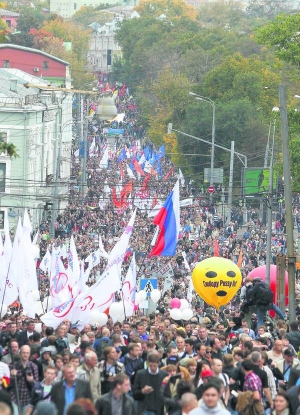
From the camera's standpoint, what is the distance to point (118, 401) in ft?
54.9

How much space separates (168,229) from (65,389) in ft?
60.6

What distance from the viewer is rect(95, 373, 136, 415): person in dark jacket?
16625 mm

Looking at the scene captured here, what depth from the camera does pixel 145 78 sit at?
148250 mm

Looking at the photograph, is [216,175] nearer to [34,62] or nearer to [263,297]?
[34,62]

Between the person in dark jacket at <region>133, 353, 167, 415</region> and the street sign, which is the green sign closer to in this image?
the street sign

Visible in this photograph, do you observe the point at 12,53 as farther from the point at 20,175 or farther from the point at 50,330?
the point at 50,330

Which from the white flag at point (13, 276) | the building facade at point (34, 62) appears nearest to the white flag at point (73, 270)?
the white flag at point (13, 276)

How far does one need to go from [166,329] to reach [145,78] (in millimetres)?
125899

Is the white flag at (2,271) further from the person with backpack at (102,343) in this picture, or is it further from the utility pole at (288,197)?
the person with backpack at (102,343)

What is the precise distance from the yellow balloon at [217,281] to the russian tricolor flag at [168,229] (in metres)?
1.98

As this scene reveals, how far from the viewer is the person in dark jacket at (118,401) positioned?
16.6 meters

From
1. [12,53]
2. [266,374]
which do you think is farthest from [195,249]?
[12,53]

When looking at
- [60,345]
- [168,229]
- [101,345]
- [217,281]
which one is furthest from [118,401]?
[168,229]

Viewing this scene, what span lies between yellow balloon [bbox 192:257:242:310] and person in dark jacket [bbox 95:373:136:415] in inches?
632
